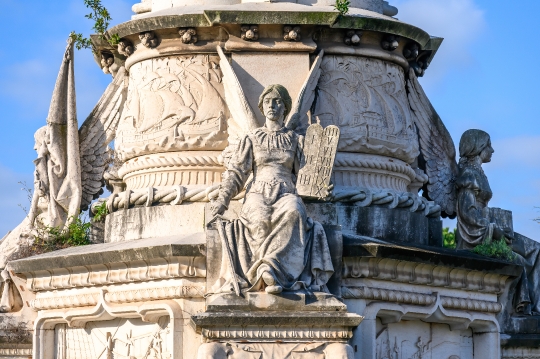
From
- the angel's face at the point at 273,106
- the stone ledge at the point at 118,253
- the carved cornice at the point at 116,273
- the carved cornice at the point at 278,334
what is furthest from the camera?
the angel's face at the point at 273,106

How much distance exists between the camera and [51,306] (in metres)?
19.6

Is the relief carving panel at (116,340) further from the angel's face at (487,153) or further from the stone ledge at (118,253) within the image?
the angel's face at (487,153)

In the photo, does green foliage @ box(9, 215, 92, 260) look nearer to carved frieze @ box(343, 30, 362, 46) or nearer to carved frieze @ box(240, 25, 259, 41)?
carved frieze @ box(240, 25, 259, 41)

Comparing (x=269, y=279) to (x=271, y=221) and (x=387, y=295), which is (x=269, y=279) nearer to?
(x=271, y=221)

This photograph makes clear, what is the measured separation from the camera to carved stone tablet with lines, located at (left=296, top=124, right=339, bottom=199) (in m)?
18.0

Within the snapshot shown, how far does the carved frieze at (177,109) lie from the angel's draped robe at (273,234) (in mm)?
1783

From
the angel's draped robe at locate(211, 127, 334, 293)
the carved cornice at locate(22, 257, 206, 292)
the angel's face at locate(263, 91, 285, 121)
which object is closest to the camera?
the angel's draped robe at locate(211, 127, 334, 293)

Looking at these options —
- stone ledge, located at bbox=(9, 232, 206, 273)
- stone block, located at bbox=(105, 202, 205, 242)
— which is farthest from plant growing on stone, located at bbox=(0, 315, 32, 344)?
stone block, located at bbox=(105, 202, 205, 242)

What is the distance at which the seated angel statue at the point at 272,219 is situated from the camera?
56.4ft

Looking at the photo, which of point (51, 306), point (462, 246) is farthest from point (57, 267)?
point (462, 246)

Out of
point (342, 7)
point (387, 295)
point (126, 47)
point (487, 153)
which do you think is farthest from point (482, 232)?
point (126, 47)

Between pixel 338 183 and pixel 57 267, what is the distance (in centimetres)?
389

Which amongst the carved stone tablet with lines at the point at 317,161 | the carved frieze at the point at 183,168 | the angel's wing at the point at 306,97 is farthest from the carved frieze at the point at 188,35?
the carved stone tablet with lines at the point at 317,161

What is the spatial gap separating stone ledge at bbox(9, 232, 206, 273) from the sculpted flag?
1.11m
